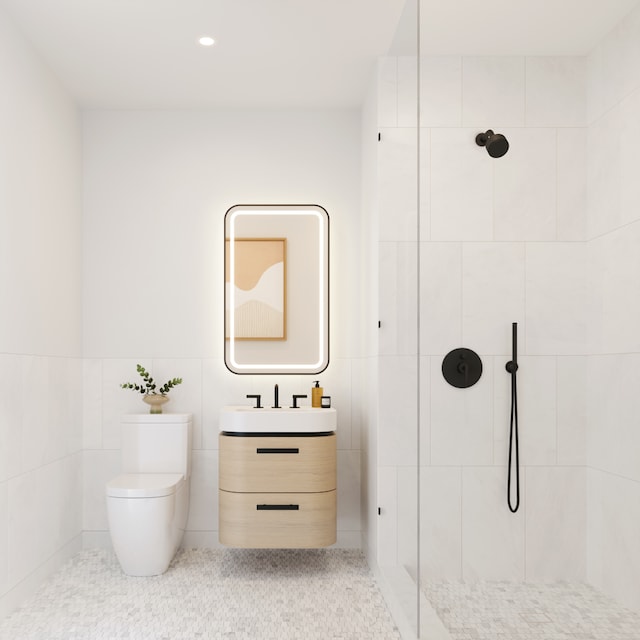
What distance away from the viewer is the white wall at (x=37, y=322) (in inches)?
118

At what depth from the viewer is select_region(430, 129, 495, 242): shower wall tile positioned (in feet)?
5.03

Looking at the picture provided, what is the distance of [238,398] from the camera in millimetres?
4098

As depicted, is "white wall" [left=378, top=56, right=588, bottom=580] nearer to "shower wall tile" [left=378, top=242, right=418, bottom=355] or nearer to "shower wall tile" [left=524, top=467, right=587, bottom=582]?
"shower wall tile" [left=524, top=467, right=587, bottom=582]

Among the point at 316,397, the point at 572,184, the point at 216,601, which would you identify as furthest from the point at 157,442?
the point at 572,184

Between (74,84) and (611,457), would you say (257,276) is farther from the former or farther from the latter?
(611,457)

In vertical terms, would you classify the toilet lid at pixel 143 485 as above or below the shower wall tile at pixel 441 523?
below

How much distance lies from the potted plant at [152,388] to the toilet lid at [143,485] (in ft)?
1.29

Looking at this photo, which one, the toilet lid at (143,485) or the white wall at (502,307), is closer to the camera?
the white wall at (502,307)

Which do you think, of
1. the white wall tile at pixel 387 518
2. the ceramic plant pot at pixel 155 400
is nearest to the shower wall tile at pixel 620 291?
the white wall tile at pixel 387 518

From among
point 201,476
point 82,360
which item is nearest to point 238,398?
point 201,476

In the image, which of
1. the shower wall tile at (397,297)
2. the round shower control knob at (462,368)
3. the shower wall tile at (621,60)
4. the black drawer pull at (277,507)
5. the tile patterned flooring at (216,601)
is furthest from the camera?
the black drawer pull at (277,507)

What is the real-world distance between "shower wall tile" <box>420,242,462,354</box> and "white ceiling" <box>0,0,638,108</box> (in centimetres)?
58

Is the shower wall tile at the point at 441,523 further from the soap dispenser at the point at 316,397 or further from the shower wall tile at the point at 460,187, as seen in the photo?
the soap dispenser at the point at 316,397

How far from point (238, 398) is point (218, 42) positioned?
1.90 m
